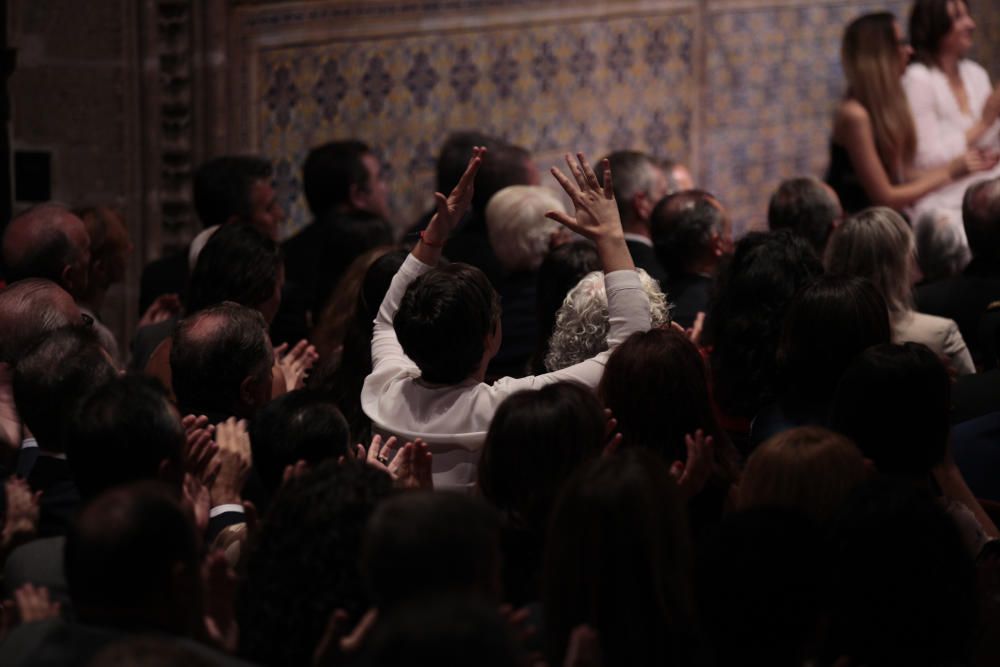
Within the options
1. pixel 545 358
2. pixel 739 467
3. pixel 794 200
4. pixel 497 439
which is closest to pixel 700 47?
pixel 794 200

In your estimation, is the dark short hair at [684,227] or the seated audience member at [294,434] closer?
the seated audience member at [294,434]

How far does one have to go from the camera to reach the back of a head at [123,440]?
11.6 feet

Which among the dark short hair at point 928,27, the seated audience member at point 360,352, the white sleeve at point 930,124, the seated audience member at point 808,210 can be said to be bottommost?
the seated audience member at point 360,352

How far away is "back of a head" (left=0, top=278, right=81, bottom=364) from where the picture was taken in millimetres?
4621

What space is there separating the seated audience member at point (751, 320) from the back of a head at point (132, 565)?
214cm

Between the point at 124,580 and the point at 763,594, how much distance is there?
1126 millimetres

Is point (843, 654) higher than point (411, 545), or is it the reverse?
point (411, 545)

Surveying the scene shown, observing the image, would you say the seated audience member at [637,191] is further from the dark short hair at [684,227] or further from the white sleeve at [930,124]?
the white sleeve at [930,124]

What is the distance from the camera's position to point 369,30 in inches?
349

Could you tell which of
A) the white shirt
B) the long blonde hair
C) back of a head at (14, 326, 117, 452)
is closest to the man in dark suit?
the long blonde hair

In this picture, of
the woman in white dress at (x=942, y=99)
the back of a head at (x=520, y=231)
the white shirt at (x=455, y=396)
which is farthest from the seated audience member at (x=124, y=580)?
the woman in white dress at (x=942, y=99)

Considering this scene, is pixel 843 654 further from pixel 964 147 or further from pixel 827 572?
pixel 964 147

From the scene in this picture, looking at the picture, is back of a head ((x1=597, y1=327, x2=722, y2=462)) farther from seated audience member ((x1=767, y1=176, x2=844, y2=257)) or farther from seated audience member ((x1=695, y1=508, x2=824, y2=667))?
seated audience member ((x1=767, y1=176, x2=844, y2=257))

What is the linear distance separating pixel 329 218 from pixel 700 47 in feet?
7.98
